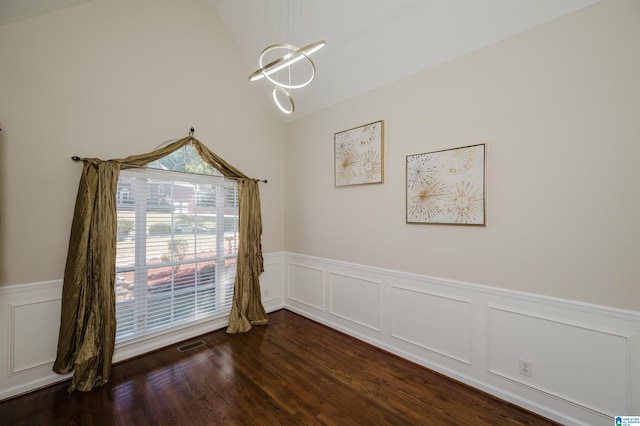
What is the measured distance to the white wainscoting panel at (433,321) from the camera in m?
2.43

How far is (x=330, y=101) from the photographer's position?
3508 millimetres

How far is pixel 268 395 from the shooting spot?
2.23 m

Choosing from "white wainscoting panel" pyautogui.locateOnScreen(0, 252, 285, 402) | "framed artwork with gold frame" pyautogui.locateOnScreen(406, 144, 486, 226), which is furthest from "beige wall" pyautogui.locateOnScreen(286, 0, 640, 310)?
"white wainscoting panel" pyautogui.locateOnScreen(0, 252, 285, 402)

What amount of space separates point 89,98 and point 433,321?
3975mm

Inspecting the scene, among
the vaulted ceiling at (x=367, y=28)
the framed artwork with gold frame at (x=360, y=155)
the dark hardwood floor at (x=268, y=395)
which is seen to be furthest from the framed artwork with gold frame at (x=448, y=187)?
the dark hardwood floor at (x=268, y=395)

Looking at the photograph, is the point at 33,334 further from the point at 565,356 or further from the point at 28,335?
the point at 565,356

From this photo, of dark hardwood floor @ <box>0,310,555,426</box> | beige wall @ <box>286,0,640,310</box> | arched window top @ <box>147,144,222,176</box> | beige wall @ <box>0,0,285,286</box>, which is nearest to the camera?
beige wall @ <box>286,0,640,310</box>

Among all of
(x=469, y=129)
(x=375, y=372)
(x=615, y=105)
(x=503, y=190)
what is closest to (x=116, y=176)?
(x=375, y=372)

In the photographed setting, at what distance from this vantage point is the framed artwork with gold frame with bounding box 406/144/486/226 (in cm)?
232

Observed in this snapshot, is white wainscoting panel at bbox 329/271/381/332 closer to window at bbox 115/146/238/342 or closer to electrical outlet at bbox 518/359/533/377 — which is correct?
electrical outlet at bbox 518/359/533/377

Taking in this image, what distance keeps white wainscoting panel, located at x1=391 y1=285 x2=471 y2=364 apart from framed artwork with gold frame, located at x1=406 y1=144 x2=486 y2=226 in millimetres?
766

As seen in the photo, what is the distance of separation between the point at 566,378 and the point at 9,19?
5104 millimetres

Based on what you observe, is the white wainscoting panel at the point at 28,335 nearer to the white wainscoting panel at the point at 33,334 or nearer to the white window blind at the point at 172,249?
the white wainscoting panel at the point at 33,334

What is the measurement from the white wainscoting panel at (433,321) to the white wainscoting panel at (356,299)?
0.77ft
